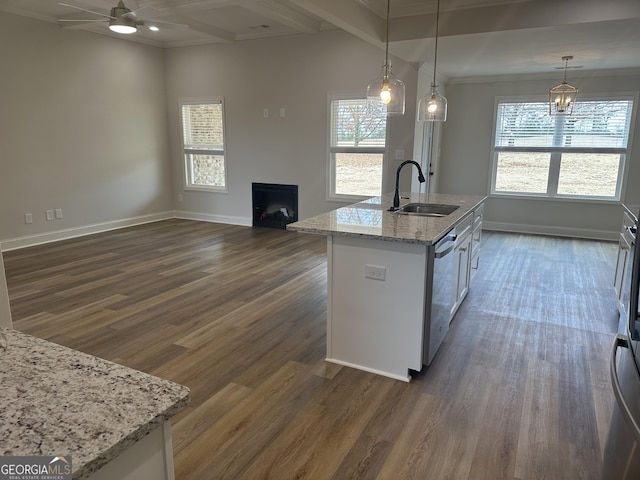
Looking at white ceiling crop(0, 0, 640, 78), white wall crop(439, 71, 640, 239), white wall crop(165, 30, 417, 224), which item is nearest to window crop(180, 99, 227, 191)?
white wall crop(165, 30, 417, 224)

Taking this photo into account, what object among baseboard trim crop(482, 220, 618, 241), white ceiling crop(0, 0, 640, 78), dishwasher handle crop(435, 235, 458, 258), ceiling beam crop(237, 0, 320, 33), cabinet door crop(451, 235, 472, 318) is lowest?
baseboard trim crop(482, 220, 618, 241)

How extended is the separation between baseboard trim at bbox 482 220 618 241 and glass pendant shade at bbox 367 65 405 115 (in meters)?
4.69

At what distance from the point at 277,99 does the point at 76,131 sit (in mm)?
2937

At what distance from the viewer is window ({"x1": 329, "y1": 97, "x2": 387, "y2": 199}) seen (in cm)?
643

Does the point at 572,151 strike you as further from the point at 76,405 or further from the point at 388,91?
the point at 76,405

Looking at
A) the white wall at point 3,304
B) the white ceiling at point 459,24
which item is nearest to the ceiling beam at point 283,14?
the white ceiling at point 459,24

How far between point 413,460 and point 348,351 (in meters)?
0.92

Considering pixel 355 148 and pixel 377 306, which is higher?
pixel 355 148

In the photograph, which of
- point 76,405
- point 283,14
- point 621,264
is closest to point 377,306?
point 76,405

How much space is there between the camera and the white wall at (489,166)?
6.51 metres

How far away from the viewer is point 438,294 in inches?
109

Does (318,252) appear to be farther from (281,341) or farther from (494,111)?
(494,111)

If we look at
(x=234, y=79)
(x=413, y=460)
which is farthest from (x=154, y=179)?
(x=413, y=460)

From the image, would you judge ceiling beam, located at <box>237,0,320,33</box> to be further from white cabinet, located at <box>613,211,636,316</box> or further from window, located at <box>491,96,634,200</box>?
white cabinet, located at <box>613,211,636,316</box>
